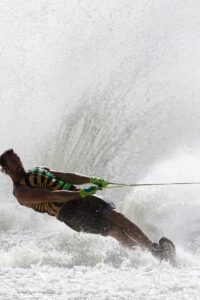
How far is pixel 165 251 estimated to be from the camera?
4621 mm

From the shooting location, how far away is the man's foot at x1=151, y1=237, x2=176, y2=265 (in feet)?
14.9

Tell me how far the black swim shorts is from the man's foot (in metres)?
0.58

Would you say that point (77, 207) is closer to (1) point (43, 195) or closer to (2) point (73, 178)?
(2) point (73, 178)

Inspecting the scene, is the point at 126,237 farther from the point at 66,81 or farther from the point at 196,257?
the point at 66,81

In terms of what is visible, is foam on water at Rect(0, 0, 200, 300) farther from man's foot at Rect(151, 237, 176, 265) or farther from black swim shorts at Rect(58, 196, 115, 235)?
black swim shorts at Rect(58, 196, 115, 235)

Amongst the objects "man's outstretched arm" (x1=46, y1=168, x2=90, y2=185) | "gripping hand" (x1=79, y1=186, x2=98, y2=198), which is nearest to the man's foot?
"gripping hand" (x1=79, y1=186, x2=98, y2=198)

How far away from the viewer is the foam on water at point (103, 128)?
4.09 m

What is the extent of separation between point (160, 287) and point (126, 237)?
1589 millimetres

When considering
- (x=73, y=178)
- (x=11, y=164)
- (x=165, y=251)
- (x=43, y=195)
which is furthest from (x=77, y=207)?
(x=165, y=251)

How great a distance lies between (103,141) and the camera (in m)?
9.01

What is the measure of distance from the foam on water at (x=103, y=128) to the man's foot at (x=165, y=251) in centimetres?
8

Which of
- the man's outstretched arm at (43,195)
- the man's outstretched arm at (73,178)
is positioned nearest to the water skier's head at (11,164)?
the man's outstretched arm at (43,195)

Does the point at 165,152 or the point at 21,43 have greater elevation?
the point at 21,43

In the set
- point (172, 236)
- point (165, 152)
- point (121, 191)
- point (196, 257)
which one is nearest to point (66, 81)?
point (165, 152)
